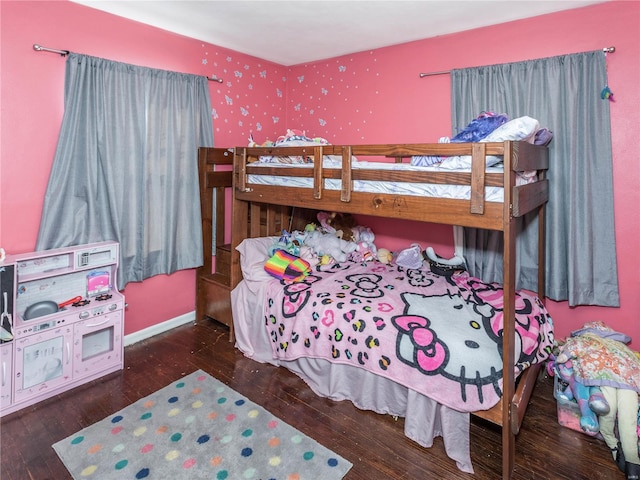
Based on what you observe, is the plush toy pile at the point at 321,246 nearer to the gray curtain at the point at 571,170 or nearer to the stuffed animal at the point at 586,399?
the gray curtain at the point at 571,170

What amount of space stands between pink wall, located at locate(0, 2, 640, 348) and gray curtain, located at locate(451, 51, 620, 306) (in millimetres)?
103

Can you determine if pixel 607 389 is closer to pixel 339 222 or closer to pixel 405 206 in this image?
pixel 405 206

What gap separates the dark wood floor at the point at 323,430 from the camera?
1868 millimetres

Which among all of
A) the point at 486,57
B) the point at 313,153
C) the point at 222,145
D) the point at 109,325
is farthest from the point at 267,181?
the point at 486,57

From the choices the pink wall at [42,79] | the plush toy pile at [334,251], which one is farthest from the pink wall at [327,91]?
the plush toy pile at [334,251]

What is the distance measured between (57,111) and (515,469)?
12.1 feet

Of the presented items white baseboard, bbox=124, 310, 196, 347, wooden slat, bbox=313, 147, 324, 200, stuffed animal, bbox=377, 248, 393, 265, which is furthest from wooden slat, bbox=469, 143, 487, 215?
white baseboard, bbox=124, 310, 196, 347

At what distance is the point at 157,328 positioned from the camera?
334 centimetres

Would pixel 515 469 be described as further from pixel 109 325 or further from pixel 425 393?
pixel 109 325

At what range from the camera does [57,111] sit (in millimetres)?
2561

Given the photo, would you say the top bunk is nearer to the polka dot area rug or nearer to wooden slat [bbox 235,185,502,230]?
wooden slat [bbox 235,185,502,230]

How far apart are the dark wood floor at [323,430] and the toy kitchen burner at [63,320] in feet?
0.37

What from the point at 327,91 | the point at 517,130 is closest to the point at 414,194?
the point at 517,130

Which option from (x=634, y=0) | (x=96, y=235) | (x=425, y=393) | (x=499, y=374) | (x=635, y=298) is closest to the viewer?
(x=499, y=374)
